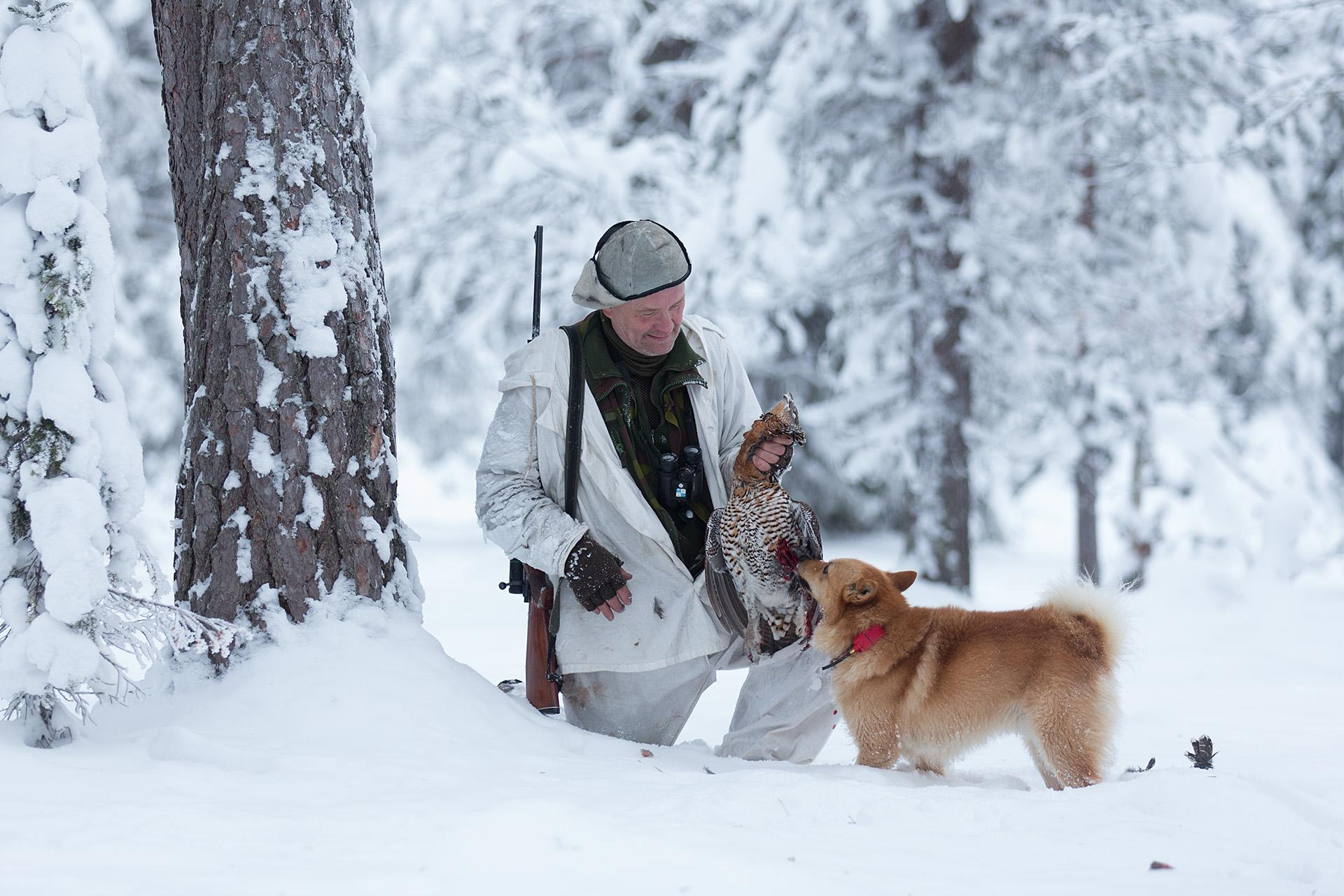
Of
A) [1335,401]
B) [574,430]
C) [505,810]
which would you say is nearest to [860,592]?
[574,430]

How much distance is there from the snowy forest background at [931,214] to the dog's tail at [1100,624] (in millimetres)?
4620

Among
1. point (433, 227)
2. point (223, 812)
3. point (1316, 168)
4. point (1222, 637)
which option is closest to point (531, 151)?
point (433, 227)

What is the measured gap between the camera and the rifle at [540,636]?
156 inches

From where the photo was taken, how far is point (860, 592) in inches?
147

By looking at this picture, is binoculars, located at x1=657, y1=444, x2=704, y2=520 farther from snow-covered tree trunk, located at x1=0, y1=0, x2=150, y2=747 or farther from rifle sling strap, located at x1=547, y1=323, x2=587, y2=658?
snow-covered tree trunk, located at x1=0, y1=0, x2=150, y2=747

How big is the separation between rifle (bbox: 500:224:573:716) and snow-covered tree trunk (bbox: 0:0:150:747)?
1470mm

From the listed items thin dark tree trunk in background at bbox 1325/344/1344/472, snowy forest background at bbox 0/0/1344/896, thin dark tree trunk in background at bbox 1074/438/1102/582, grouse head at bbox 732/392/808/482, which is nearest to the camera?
snowy forest background at bbox 0/0/1344/896

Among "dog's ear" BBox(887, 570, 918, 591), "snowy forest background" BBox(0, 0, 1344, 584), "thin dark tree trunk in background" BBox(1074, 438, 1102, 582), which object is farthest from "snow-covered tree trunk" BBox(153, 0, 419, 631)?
"thin dark tree trunk in background" BBox(1074, 438, 1102, 582)

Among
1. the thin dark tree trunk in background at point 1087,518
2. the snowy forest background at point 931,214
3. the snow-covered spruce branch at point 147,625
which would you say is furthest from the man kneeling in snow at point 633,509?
the thin dark tree trunk in background at point 1087,518

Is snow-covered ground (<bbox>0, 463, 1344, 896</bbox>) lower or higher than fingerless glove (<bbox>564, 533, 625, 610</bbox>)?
lower

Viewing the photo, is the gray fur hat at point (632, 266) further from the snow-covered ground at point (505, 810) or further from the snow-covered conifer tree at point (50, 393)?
the snow-covered conifer tree at point (50, 393)

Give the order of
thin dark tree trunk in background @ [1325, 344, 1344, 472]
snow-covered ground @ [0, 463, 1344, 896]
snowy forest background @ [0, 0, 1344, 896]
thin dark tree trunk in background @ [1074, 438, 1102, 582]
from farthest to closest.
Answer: thin dark tree trunk in background @ [1325, 344, 1344, 472] < thin dark tree trunk in background @ [1074, 438, 1102, 582] < snowy forest background @ [0, 0, 1344, 896] < snow-covered ground @ [0, 463, 1344, 896]

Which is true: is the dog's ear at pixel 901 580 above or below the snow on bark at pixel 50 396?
below

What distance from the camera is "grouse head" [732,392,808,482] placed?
3723 mm
